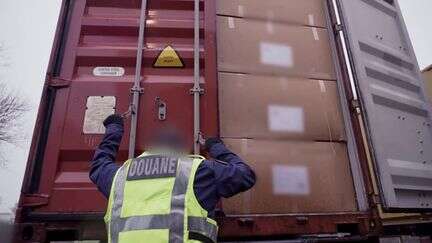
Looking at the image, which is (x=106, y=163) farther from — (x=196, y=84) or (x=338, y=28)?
(x=338, y=28)

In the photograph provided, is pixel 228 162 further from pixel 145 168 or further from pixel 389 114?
pixel 389 114

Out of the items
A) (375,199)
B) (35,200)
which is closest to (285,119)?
(375,199)

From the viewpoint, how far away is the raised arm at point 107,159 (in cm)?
208

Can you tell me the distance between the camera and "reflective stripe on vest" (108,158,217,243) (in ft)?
5.73

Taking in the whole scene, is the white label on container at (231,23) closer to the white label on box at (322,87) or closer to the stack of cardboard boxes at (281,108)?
the stack of cardboard boxes at (281,108)

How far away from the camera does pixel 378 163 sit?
292 centimetres

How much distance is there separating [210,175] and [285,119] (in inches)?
47.1

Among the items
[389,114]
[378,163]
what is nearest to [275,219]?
[378,163]

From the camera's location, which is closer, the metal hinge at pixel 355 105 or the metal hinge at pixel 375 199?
the metal hinge at pixel 375 199

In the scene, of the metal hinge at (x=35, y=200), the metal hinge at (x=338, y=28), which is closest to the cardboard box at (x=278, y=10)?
the metal hinge at (x=338, y=28)

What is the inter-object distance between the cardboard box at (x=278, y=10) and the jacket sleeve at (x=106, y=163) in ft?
5.13

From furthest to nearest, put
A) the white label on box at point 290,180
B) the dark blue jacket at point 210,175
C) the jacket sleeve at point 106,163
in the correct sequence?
the white label on box at point 290,180, the jacket sleeve at point 106,163, the dark blue jacket at point 210,175

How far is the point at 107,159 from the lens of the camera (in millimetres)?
2209

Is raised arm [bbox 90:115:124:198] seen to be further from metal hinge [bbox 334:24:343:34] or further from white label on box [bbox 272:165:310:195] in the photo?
metal hinge [bbox 334:24:343:34]
